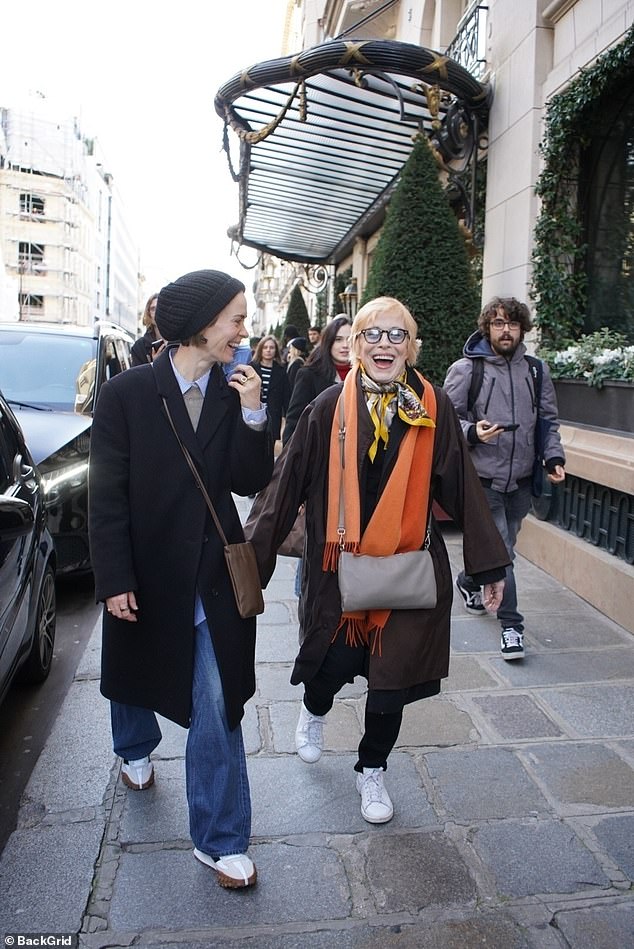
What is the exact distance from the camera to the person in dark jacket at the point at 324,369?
212 inches

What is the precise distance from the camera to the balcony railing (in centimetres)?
965

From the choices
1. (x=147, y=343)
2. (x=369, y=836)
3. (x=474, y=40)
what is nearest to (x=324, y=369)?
(x=147, y=343)

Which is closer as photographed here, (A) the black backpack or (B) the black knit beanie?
(B) the black knit beanie

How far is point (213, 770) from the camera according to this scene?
2.66m

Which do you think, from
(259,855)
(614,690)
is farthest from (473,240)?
(259,855)

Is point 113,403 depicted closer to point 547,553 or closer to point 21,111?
point 547,553

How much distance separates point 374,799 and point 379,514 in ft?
3.46

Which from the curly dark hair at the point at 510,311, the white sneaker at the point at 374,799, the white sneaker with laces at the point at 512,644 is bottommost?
the white sneaker at the point at 374,799

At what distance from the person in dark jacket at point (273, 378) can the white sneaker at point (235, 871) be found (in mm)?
6082

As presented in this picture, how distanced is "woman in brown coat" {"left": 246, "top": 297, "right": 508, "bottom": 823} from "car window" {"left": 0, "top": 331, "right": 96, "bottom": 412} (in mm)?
4017

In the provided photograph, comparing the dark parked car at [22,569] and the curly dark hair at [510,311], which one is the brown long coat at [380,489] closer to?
the dark parked car at [22,569]

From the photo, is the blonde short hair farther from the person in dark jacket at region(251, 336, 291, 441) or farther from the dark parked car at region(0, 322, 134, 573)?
the person in dark jacket at region(251, 336, 291, 441)

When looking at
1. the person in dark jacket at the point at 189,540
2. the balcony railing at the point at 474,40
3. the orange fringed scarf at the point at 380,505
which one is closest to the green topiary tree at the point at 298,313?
the balcony railing at the point at 474,40

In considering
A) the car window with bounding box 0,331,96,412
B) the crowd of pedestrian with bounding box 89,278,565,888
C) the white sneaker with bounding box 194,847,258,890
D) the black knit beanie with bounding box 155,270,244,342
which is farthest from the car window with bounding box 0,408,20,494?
the car window with bounding box 0,331,96,412
